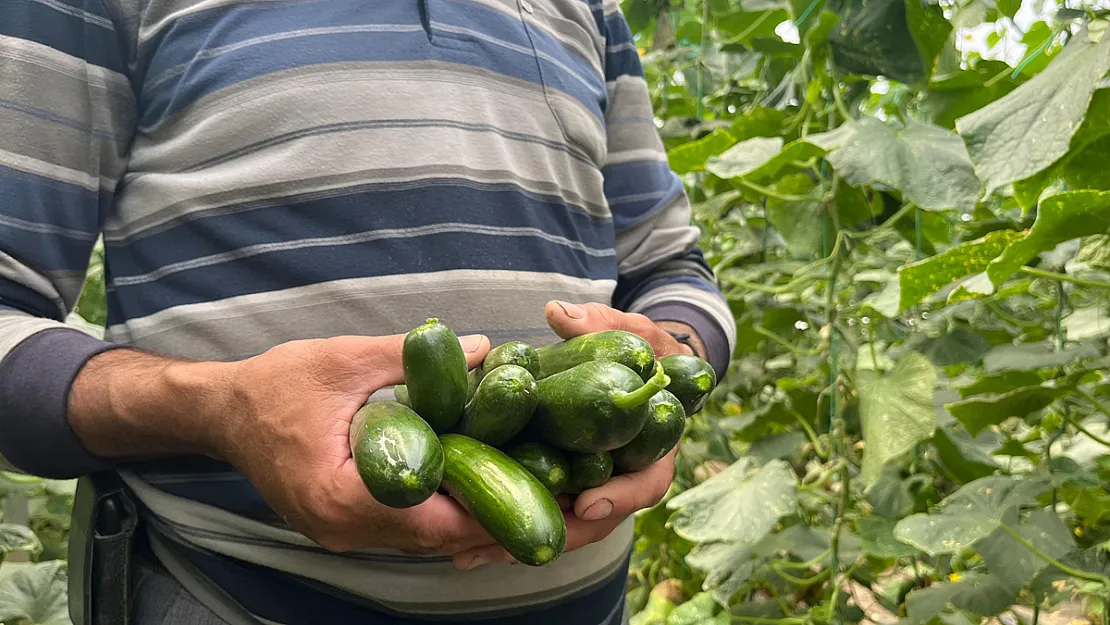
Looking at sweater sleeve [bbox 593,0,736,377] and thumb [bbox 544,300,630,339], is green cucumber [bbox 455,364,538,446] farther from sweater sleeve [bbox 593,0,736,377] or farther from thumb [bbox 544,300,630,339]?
sweater sleeve [bbox 593,0,736,377]

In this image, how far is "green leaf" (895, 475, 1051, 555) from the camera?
1.13m

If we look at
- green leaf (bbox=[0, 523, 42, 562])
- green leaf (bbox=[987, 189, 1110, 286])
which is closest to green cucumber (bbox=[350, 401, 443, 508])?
green leaf (bbox=[987, 189, 1110, 286])

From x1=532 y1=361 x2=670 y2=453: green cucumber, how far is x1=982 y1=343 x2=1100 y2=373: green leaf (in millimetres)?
900

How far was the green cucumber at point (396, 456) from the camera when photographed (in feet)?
1.82

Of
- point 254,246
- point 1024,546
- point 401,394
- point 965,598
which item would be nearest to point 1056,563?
point 1024,546

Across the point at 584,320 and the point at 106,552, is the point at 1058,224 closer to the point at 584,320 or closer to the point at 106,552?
the point at 584,320

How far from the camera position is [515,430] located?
67 centimetres

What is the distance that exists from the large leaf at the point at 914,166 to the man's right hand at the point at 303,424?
2.45ft

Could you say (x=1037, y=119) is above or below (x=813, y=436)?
above

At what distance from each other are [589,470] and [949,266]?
0.63 m

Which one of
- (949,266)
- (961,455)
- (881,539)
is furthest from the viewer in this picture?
(961,455)

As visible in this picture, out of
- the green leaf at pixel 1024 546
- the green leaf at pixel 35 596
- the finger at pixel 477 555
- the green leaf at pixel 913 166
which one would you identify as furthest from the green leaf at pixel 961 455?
the green leaf at pixel 35 596

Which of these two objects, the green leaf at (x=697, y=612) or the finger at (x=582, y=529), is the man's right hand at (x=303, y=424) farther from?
the green leaf at (x=697, y=612)

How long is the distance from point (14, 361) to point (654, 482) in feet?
1.94
